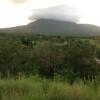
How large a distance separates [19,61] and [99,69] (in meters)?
5.58

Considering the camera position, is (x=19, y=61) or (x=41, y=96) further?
(x=19, y=61)

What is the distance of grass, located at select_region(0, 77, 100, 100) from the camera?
6918 mm

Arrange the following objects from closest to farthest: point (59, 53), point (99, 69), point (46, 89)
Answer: point (46, 89) < point (99, 69) < point (59, 53)

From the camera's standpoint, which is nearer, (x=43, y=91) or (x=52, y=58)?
(x=43, y=91)

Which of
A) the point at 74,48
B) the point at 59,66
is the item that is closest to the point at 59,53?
the point at 74,48

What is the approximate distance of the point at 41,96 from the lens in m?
6.89

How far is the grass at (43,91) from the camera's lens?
6.92 metres

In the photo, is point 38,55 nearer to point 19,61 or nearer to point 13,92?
point 19,61

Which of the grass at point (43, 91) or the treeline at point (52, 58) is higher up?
the grass at point (43, 91)

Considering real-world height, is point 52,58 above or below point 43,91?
below

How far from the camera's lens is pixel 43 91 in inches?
288

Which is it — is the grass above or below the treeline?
above

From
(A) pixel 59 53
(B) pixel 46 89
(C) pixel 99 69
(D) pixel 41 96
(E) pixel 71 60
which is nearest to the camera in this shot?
(D) pixel 41 96

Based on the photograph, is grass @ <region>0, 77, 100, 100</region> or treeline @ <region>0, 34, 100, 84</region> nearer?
grass @ <region>0, 77, 100, 100</region>
